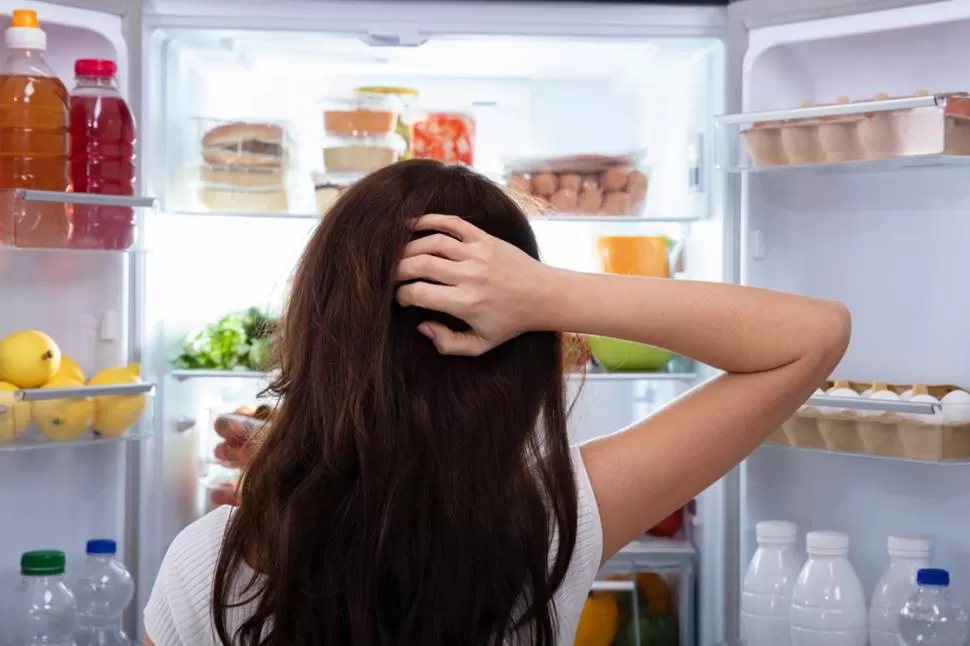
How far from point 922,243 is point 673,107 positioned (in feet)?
2.24

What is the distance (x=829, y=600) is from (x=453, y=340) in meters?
1.35

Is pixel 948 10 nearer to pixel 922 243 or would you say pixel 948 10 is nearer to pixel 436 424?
pixel 922 243

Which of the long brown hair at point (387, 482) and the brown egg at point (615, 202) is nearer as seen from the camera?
the long brown hair at point (387, 482)

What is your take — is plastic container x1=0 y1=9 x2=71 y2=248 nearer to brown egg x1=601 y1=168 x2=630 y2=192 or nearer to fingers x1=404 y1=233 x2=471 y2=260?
brown egg x1=601 y1=168 x2=630 y2=192

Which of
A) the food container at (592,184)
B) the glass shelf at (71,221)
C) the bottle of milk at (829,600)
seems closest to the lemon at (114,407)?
the glass shelf at (71,221)

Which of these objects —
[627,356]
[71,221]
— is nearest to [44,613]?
[71,221]

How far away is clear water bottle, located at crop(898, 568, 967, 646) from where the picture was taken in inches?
77.0

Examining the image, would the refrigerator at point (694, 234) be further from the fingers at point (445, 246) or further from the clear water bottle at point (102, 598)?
the fingers at point (445, 246)

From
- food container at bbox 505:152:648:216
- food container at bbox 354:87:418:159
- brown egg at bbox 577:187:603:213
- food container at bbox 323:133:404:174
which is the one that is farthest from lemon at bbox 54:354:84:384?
brown egg at bbox 577:187:603:213

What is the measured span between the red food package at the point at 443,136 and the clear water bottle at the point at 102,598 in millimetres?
1033

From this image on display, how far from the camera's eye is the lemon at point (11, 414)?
1.95m

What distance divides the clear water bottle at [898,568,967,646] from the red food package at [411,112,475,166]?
4.07 ft

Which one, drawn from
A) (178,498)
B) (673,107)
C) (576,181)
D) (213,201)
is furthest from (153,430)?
(673,107)

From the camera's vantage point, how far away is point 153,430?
7.23 feet
